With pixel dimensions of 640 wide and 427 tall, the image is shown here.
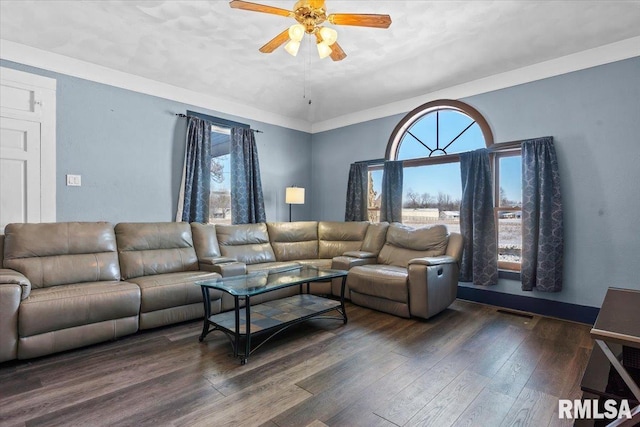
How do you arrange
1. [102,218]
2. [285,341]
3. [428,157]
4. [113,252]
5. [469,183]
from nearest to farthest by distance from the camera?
[285,341]
[113,252]
[102,218]
[469,183]
[428,157]

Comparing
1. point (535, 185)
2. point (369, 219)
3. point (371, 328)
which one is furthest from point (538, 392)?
point (369, 219)

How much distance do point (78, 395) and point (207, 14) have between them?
9.97 feet

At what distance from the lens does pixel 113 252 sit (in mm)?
3184

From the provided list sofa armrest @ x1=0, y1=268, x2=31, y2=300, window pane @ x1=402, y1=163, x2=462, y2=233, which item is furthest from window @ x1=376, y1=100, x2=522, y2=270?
sofa armrest @ x1=0, y1=268, x2=31, y2=300

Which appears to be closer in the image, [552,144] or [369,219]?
[552,144]

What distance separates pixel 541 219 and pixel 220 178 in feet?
13.1

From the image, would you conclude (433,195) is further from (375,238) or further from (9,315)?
(9,315)

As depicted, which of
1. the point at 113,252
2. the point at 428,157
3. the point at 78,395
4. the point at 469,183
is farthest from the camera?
the point at 428,157

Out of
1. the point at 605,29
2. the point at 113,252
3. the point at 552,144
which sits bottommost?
the point at 113,252

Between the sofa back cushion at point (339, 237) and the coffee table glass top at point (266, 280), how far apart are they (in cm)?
117

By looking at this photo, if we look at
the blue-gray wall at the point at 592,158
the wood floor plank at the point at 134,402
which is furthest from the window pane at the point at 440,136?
the wood floor plank at the point at 134,402

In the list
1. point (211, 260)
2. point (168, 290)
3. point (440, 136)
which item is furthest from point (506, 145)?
point (168, 290)

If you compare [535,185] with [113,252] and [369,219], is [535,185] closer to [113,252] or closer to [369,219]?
[369,219]

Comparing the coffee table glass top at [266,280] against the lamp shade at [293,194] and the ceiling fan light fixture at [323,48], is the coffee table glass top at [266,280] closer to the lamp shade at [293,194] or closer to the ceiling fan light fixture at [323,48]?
the lamp shade at [293,194]
